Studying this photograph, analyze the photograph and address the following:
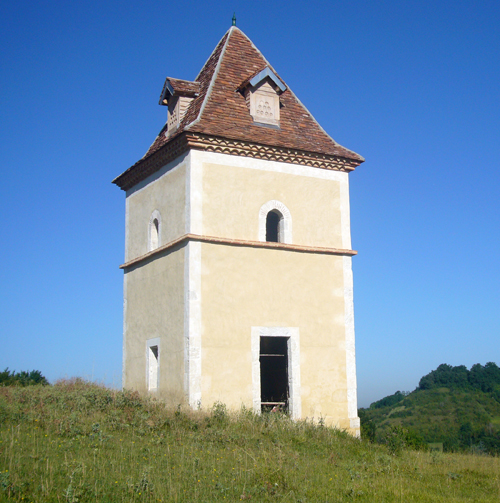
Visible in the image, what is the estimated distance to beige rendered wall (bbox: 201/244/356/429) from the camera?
15.3 metres

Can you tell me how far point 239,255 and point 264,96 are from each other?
501 centimetres

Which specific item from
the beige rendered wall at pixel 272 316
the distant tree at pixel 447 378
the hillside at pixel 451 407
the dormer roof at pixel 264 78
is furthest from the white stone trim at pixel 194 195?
the distant tree at pixel 447 378

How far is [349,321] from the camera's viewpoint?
56.2ft

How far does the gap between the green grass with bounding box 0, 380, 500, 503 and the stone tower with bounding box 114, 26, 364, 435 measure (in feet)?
4.25

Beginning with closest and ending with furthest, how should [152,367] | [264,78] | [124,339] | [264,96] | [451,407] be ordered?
1. [152,367]
2. [264,78]
3. [264,96]
4. [124,339]
5. [451,407]

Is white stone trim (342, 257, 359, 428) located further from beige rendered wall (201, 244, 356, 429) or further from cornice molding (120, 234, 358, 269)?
cornice molding (120, 234, 358, 269)

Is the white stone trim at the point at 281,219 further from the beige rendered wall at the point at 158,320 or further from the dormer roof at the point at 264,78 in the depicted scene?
the dormer roof at the point at 264,78

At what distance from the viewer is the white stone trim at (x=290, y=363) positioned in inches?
612

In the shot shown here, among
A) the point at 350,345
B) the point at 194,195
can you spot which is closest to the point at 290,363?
the point at 350,345

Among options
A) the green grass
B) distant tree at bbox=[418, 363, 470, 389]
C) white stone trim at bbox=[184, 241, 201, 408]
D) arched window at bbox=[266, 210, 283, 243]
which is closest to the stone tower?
white stone trim at bbox=[184, 241, 201, 408]

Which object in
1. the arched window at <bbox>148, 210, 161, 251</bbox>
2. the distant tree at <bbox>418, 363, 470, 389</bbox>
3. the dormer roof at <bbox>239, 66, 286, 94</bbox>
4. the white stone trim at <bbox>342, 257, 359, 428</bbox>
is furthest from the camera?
the distant tree at <bbox>418, 363, 470, 389</bbox>

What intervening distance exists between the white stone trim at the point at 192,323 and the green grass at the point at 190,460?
→ 622mm

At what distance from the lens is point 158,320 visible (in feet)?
54.7

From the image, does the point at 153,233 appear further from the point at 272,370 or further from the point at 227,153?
the point at 272,370
